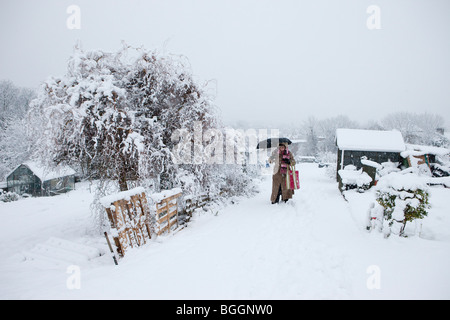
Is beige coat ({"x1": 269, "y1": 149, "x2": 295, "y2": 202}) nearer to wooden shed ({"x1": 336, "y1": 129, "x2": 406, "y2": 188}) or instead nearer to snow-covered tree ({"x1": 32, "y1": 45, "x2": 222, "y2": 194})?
snow-covered tree ({"x1": 32, "y1": 45, "x2": 222, "y2": 194})

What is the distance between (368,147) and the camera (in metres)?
14.9

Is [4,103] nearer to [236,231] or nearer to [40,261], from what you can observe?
[40,261]

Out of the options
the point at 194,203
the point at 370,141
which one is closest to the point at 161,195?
the point at 194,203

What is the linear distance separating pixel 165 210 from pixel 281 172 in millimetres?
4021

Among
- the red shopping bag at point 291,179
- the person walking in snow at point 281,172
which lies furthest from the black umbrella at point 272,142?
the red shopping bag at point 291,179

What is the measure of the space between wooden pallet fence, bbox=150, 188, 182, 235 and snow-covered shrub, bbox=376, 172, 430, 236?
4264mm

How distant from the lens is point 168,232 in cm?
513

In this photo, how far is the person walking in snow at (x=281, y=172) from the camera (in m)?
7.33

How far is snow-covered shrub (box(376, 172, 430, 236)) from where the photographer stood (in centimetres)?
353

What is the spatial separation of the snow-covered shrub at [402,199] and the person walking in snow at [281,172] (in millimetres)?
3459

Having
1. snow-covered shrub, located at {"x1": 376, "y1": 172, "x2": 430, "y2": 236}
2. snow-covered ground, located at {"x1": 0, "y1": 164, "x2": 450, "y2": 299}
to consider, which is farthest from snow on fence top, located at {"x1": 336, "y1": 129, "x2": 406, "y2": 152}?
snow-covered shrub, located at {"x1": 376, "y1": 172, "x2": 430, "y2": 236}

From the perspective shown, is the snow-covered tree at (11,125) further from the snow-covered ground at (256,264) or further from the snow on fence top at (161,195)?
the snow-covered ground at (256,264)
